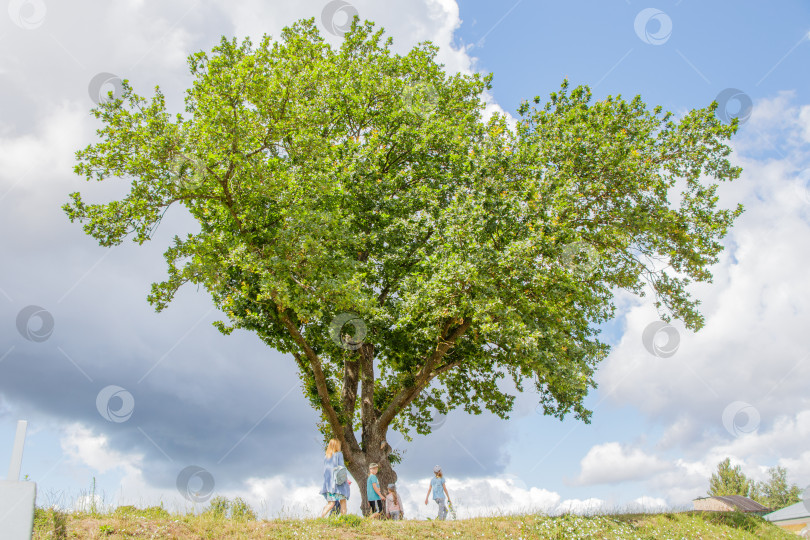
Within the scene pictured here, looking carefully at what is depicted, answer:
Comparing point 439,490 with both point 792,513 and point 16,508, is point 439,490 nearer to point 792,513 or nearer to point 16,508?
point 16,508

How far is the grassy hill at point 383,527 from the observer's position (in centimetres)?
1074

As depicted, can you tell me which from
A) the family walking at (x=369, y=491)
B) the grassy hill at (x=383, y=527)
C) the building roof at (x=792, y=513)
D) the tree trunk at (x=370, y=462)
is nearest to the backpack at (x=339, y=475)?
the family walking at (x=369, y=491)

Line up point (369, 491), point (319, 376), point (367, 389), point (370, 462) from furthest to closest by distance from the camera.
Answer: point (367, 389) → point (370, 462) → point (319, 376) → point (369, 491)

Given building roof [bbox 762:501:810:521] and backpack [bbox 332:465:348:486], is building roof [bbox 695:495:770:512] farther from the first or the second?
backpack [bbox 332:465:348:486]

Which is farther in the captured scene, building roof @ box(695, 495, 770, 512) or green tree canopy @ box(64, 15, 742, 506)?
building roof @ box(695, 495, 770, 512)

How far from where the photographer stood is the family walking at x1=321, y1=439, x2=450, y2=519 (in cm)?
1511

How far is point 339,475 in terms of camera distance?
15.2 metres

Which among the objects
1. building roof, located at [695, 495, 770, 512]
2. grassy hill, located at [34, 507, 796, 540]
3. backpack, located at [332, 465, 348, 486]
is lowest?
building roof, located at [695, 495, 770, 512]

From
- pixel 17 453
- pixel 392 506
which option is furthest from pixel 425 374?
pixel 17 453

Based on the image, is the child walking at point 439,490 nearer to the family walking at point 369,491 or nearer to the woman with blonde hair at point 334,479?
the family walking at point 369,491

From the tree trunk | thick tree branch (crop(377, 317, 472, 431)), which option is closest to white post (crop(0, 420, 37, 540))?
the tree trunk

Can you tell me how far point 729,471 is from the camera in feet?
251

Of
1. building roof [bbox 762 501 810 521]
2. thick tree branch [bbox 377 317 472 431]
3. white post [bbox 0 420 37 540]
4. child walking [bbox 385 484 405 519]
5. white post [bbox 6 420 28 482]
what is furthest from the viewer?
building roof [bbox 762 501 810 521]

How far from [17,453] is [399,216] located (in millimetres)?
14045
